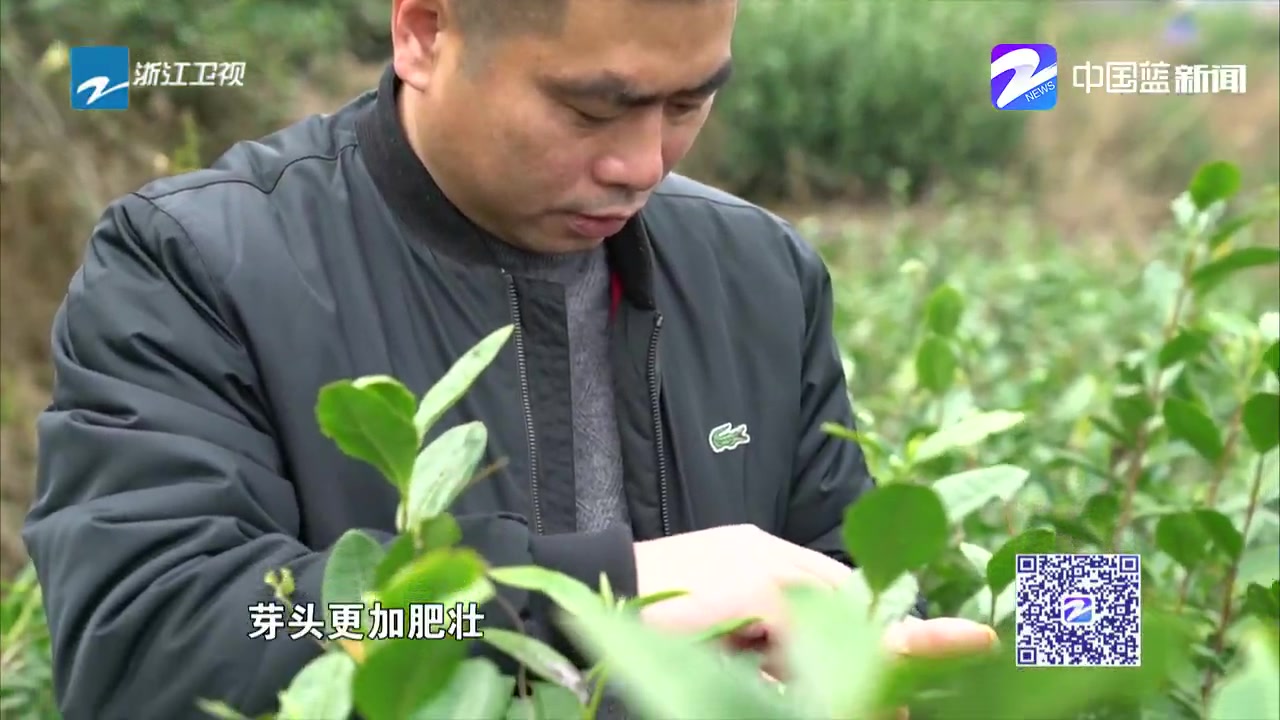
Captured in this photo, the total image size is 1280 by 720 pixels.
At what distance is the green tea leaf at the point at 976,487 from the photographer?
2.29 feet

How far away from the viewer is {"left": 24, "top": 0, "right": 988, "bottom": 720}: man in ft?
2.60

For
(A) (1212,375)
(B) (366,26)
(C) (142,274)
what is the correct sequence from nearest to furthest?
(C) (142,274), (A) (1212,375), (B) (366,26)

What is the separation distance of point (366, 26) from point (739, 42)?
1.25 meters

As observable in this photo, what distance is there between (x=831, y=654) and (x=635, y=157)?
2.24 feet

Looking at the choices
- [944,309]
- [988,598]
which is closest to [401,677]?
[988,598]

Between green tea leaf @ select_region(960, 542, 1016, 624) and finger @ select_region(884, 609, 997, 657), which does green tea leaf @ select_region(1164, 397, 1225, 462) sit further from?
→ finger @ select_region(884, 609, 997, 657)

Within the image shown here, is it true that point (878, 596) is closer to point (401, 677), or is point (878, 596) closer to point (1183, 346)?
point (401, 677)

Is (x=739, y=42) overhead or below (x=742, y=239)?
overhead

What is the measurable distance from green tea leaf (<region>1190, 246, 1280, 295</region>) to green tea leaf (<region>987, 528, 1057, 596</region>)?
573 millimetres

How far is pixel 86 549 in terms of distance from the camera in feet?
2.71

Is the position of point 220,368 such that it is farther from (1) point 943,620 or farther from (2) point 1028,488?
(2) point 1028,488

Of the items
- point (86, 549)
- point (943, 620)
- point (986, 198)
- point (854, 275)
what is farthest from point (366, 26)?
point (943, 620)

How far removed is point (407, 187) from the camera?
3.55ft

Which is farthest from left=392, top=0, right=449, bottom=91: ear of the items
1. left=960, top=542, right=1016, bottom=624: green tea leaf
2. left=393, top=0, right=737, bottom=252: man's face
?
left=960, top=542, right=1016, bottom=624: green tea leaf
